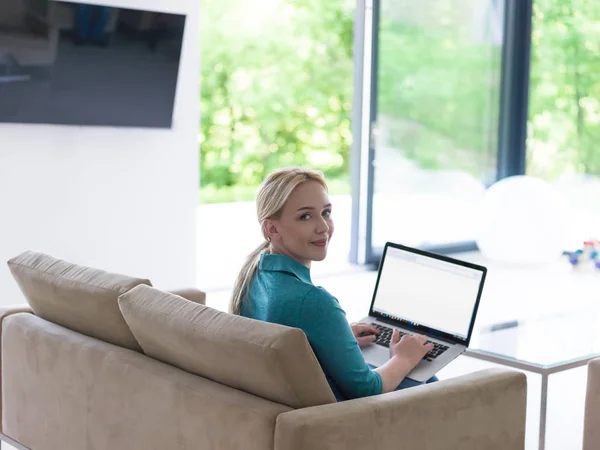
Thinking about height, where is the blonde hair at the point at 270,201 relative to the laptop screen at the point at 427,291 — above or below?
above

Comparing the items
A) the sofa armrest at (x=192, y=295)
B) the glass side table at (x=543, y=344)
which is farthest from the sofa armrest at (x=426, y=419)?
the sofa armrest at (x=192, y=295)

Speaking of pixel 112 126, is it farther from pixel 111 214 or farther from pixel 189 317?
pixel 189 317

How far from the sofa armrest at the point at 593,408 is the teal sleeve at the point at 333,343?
78 centimetres

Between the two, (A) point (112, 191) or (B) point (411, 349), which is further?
(A) point (112, 191)

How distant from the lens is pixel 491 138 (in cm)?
826

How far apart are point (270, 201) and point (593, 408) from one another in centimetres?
108

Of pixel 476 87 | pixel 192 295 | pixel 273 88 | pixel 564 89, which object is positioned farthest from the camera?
pixel 273 88

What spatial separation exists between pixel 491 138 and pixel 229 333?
254 inches

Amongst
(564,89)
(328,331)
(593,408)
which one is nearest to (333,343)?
(328,331)

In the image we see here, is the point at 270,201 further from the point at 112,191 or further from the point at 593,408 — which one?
the point at 112,191

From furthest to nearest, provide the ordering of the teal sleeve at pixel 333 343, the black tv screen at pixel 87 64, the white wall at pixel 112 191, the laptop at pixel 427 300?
the white wall at pixel 112 191
the black tv screen at pixel 87 64
the laptop at pixel 427 300
the teal sleeve at pixel 333 343

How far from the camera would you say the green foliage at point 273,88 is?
1284cm

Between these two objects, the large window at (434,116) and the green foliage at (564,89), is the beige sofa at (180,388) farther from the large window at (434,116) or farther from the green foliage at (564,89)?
the green foliage at (564,89)

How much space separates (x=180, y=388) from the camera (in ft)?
7.37
